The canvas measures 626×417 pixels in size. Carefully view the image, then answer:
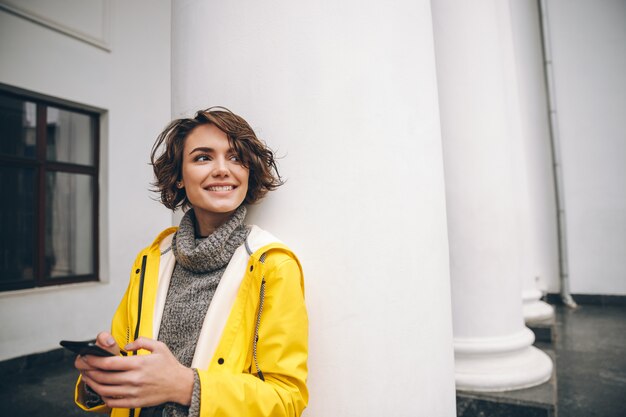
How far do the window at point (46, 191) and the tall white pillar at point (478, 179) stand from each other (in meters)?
5.16

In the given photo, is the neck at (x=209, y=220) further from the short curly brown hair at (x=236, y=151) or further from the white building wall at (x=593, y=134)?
the white building wall at (x=593, y=134)

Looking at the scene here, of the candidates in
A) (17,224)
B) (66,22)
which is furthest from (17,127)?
(66,22)

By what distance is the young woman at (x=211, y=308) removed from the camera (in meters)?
0.99

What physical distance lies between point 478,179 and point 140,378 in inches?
111

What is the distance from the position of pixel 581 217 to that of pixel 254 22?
312 inches

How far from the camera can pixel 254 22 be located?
1399mm

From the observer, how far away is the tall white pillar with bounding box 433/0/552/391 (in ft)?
10.0

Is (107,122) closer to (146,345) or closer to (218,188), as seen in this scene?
(218,188)

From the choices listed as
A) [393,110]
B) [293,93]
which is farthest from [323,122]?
[393,110]

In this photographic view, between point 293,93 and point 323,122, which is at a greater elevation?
point 293,93

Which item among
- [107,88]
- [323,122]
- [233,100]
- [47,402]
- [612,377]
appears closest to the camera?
[323,122]

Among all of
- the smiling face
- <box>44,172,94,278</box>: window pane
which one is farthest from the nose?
<box>44,172,94,278</box>: window pane

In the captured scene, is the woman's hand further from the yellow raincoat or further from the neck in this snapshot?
the neck

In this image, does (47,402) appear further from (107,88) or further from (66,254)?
(107,88)
